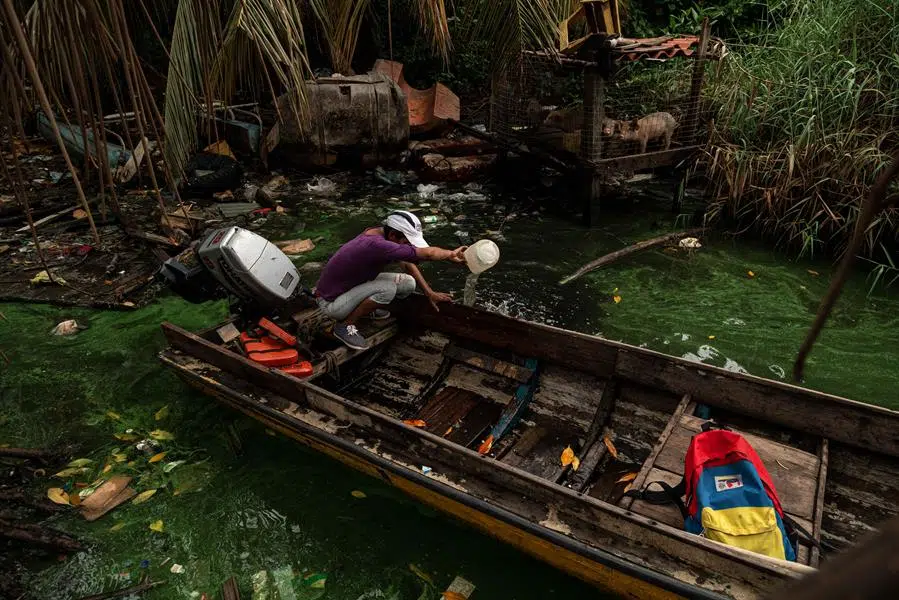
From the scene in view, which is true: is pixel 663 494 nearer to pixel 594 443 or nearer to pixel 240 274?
pixel 594 443

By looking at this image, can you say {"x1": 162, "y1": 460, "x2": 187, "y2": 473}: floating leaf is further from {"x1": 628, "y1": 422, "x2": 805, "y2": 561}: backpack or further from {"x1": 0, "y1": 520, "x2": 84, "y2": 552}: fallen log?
{"x1": 628, "y1": 422, "x2": 805, "y2": 561}: backpack

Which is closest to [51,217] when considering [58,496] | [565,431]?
[58,496]

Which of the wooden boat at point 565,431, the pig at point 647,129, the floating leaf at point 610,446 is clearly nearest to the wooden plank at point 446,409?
the wooden boat at point 565,431

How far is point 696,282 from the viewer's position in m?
7.40

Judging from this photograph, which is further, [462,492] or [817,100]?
[817,100]

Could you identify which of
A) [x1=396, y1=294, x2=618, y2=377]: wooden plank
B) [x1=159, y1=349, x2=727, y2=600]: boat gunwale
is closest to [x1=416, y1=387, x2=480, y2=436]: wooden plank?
[x1=396, y1=294, x2=618, y2=377]: wooden plank

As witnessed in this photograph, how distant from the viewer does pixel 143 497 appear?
14.5 ft

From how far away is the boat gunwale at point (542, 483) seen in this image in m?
2.79

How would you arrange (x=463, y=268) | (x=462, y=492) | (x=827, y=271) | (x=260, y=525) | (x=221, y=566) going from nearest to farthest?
(x=462, y=492) → (x=221, y=566) → (x=260, y=525) → (x=827, y=271) → (x=463, y=268)

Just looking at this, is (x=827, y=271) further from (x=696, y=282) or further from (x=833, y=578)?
(x=833, y=578)

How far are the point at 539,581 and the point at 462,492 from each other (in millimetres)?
836

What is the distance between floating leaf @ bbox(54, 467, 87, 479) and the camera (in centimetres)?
463

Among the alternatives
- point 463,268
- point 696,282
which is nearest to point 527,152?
point 463,268

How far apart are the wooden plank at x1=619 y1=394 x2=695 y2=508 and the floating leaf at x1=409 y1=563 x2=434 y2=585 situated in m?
1.33
